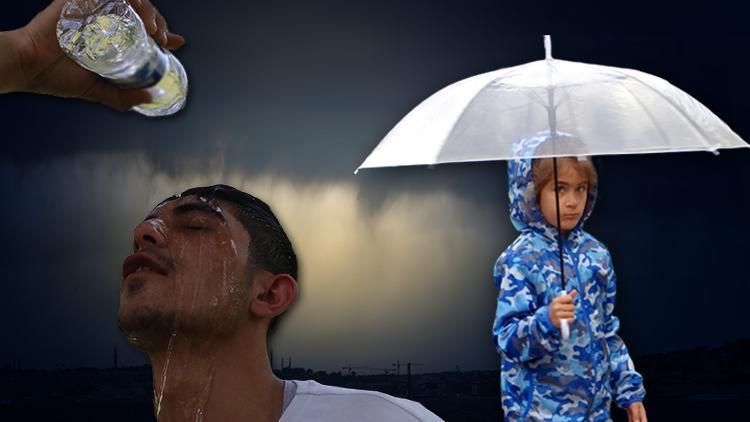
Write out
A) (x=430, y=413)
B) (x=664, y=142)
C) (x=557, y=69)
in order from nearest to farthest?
(x=430, y=413)
(x=664, y=142)
(x=557, y=69)

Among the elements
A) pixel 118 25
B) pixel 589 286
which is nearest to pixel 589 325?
pixel 589 286

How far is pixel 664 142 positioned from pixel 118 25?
8.42 feet

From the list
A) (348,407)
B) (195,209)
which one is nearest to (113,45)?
(195,209)

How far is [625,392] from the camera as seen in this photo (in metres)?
4.54

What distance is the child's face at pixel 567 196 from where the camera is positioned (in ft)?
14.8

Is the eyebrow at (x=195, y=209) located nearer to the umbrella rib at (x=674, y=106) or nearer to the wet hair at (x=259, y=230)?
the wet hair at (x=259, y=230)

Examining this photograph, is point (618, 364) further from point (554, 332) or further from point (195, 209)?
point (195, 209)

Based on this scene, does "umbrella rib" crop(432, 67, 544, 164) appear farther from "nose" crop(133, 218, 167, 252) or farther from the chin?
the chin

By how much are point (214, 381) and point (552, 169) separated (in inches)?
94.5

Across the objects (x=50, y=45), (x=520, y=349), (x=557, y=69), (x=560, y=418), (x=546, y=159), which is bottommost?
(x=560, y=418)

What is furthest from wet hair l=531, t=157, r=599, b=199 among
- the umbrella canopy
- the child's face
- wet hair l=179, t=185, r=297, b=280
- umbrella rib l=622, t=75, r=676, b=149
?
wet hair l=179, t=185, r=297, b=280

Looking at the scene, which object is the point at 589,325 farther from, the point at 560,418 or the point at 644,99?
the point at 644,99

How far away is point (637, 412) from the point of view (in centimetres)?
454

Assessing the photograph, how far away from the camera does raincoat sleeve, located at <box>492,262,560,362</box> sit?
14.0 feet
